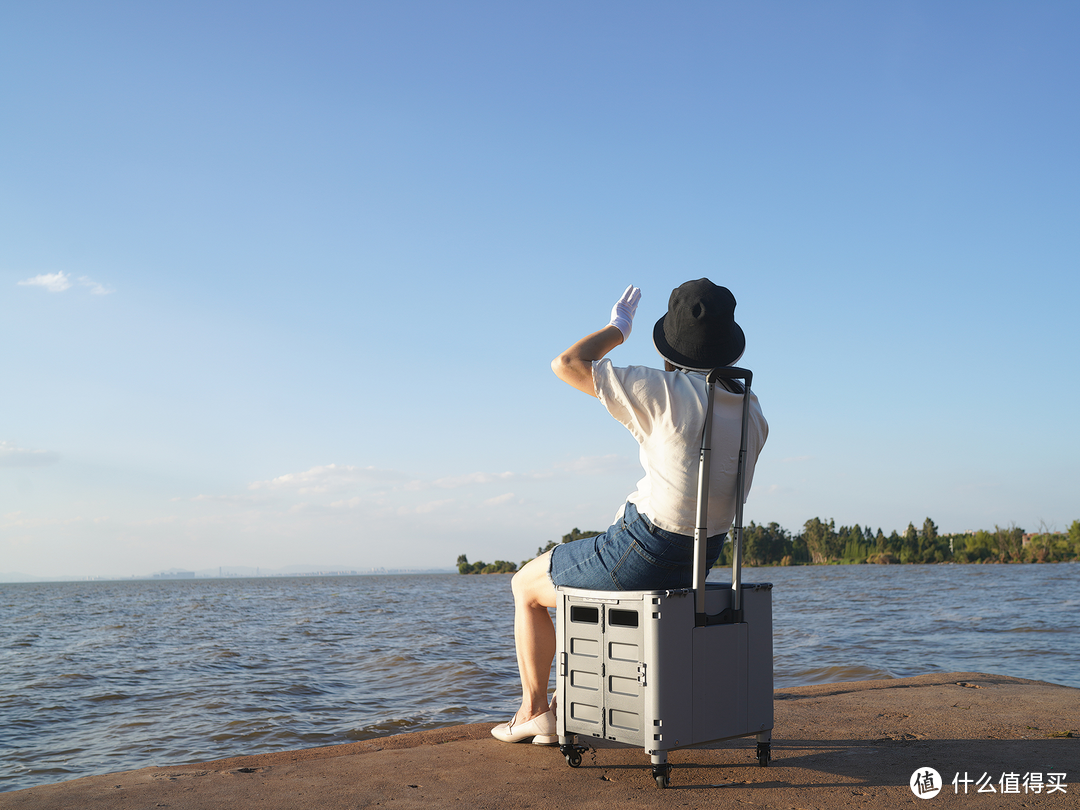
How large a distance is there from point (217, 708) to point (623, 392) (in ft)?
16.8

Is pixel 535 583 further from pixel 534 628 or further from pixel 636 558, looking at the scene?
pixel 636 558

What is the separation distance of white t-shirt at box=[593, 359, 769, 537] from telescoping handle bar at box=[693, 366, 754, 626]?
0.08 feet

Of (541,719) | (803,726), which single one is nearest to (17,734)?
(541,719)

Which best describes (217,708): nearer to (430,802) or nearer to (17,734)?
(17,734)

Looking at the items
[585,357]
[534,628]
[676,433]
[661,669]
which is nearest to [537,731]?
[534,628]

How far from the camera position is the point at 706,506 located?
97.6 inches

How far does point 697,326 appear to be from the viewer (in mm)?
2719

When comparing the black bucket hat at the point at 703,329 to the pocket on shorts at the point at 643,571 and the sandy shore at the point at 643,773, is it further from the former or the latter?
the sandy shore at the point at 643,773

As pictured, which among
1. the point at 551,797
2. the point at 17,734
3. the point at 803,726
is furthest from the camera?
the point at 17,734

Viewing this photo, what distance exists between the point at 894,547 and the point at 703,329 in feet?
257

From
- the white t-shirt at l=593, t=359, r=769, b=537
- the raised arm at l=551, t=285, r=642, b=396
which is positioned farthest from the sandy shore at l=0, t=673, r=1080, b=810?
the raised arm at l=551, t=285, r=642, b=396

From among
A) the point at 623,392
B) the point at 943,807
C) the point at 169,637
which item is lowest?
the point at 169,637

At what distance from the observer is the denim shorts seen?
8.60 feet

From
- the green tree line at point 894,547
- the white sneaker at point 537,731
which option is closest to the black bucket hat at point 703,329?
the white sneaker at point 537,731
